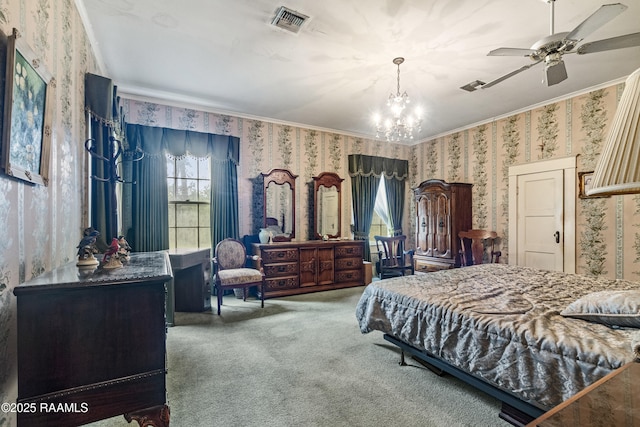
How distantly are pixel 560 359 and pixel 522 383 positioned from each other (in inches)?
9.3

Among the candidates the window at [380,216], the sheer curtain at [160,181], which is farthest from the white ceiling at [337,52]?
the window at [380,216]

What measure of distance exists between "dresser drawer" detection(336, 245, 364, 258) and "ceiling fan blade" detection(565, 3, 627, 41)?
12.4 feet

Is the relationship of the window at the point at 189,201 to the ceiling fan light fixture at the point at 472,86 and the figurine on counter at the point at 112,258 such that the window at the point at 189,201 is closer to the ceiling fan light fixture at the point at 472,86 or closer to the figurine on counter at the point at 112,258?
the figurine on counter at the point at 112,258

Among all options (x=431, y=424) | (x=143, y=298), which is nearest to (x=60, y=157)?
(x=143, y=298)

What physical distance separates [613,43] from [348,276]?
13.5 feet

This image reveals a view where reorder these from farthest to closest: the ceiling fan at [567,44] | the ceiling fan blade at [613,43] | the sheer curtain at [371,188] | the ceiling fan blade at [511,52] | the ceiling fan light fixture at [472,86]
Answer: the sheer curtain at [371,188] → the ceiling fan light fixture at [472,86] → the ceiling fan blade at [511,52] → the ceiling fan blade at [613,43] → the ceiling fan at [567,44]

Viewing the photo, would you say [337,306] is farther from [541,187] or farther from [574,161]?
[574,161]

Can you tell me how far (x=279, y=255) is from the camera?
4.50m

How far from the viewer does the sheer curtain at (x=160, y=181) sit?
3934 mm

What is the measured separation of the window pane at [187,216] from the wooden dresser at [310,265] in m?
0.98

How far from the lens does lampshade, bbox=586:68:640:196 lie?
61 centimetres

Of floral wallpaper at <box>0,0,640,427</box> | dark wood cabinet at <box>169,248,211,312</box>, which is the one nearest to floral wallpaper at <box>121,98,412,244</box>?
floral wallpaper at <box>0,0,640,427</box>

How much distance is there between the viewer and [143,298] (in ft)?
4.27

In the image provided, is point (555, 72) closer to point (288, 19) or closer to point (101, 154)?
point (288, 19)
